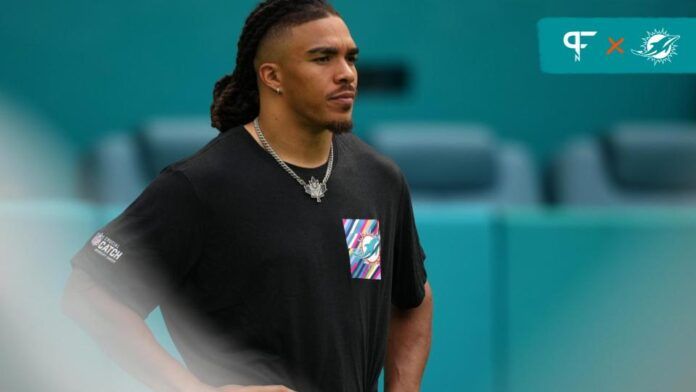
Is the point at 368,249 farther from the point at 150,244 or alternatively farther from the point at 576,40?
the point at 576,40

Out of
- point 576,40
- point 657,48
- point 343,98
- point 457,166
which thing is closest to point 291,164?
point 343,98

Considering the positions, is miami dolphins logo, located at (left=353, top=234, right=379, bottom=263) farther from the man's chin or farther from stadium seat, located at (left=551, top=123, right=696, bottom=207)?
stadium seat, located at (left=551, top=123, right=696, bottom=207)

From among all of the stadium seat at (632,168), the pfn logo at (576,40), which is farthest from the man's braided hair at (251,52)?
the stadium seat at (632,168)

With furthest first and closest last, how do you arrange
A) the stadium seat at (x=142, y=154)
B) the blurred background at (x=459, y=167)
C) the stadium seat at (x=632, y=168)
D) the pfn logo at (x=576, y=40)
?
the stadium seat at (x=632, y=168), the stadium seat at (x=142, y=154), the blurred background at (x=459, y=167), the pfn logo at (x=576, y=40)

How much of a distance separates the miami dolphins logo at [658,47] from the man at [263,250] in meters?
1.22

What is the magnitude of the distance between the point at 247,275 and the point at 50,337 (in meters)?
2.38

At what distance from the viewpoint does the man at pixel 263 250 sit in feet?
8.70

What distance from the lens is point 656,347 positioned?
509 centimetres

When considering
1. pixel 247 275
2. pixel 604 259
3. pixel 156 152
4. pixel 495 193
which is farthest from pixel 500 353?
pixel 247 275

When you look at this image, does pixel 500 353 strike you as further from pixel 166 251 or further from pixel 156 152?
pixel 166 251

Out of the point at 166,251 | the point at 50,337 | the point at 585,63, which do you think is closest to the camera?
the point at 166,251

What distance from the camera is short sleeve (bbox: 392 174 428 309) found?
296cm

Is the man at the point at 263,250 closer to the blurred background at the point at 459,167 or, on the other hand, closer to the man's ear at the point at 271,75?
the man's ear at the point at 271,75

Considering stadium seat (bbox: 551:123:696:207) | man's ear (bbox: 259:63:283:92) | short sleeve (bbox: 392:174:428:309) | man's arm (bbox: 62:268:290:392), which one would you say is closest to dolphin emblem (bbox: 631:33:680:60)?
short sleeve (bbox: 392:174:428:309)
